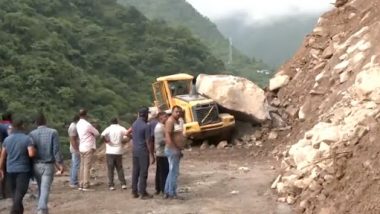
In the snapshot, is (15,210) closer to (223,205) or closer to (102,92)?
(223,205)

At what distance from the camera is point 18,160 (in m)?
8.02

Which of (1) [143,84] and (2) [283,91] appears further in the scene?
(1) [143,84]

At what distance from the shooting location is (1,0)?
39312 millimetres

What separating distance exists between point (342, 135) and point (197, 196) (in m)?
2.72

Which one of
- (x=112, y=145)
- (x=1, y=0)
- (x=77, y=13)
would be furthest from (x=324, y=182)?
(x=77, y=13)

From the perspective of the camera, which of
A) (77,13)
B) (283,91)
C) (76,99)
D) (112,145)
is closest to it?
(112,145)

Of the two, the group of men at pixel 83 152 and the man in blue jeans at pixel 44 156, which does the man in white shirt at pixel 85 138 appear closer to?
the group of men at pixel 83 152

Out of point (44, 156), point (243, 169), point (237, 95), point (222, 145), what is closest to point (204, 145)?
point (222, 145)

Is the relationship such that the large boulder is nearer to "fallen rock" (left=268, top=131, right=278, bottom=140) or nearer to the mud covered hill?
"fallen rock" (left=268, top=131, right=278, bottom=140)

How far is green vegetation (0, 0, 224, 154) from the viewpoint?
105 ft

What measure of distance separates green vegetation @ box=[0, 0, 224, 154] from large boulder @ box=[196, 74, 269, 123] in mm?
8516

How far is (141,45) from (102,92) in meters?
15.6

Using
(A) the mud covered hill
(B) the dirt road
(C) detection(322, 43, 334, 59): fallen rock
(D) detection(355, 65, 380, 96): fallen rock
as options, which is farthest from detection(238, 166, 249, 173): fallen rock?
(C) detection(322, 43, 334, 59): fallen rock

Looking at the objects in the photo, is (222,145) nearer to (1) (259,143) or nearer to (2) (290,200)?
(1) (259,143)
